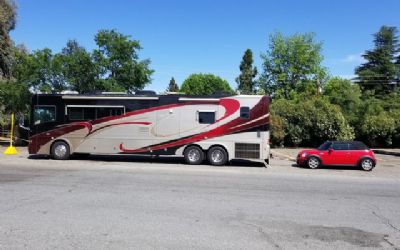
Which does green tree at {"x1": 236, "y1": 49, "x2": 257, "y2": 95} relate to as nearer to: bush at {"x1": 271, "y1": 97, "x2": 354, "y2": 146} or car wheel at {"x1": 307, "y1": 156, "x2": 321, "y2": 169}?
bush at {"x1": 271, "y1": 97, "x2": 354, "y2": 146}

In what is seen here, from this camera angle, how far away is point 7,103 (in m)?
29.0

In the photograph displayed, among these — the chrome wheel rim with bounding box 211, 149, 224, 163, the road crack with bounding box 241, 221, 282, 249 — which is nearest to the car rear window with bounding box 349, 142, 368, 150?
the chrome wheel rim with bounding box 211, 149, 224, 163

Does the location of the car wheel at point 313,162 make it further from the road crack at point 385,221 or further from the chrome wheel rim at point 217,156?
the road crack at point 385,221

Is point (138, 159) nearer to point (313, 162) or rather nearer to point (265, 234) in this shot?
point (313, 162)

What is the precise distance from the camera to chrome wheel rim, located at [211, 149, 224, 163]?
59.7ft

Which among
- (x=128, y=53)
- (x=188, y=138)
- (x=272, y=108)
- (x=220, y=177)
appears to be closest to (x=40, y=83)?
(x=128, y=53)

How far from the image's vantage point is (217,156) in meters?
18.2

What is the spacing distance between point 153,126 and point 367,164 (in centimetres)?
967

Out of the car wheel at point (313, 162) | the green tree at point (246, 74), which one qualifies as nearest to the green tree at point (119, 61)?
the car wheel at point (313, 162)

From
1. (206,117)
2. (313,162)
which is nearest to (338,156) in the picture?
(313,162)

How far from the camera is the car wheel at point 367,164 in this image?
18172mm

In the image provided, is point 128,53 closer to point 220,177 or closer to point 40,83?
point 40,83

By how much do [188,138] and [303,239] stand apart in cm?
1230

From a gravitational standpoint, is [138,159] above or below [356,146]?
below
